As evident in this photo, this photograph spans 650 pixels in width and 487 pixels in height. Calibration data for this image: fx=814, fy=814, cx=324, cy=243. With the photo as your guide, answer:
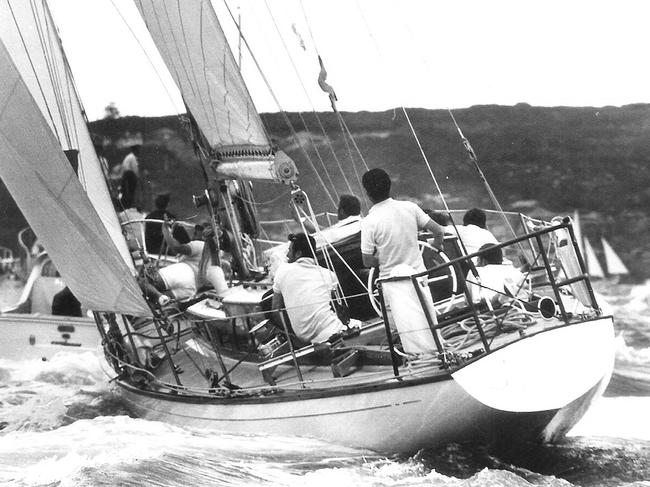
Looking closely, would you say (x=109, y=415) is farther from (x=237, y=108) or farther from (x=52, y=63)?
(x=52, y=63)

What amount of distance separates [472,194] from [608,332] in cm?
1386

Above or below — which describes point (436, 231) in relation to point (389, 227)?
below

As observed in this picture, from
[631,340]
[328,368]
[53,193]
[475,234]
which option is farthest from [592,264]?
[53,193]

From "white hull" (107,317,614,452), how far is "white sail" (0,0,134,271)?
324 cm

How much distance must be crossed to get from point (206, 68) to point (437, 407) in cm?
315

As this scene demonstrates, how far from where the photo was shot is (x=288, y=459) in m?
5.02

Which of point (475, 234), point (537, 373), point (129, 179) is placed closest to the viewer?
point (537, 373)

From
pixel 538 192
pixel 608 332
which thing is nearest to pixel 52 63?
pixel 608 332

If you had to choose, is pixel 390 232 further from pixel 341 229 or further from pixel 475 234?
pixel 475 234

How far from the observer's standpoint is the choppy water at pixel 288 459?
183 inches

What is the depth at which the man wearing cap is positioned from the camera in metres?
5.32

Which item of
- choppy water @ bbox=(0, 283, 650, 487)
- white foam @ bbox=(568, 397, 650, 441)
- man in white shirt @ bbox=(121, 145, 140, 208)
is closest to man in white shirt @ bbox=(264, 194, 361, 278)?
choppy water @ bbox=(0, 283, 650, 487)

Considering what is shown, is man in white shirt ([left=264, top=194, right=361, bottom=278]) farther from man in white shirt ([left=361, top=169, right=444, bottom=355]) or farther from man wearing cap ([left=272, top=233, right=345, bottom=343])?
man in white shirt ([left=361, top=169, right=444, bottom=355])

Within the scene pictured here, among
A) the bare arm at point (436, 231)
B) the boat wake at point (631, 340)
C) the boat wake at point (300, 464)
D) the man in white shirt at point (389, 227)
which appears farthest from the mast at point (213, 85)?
the boat wake at point (631, 340)
